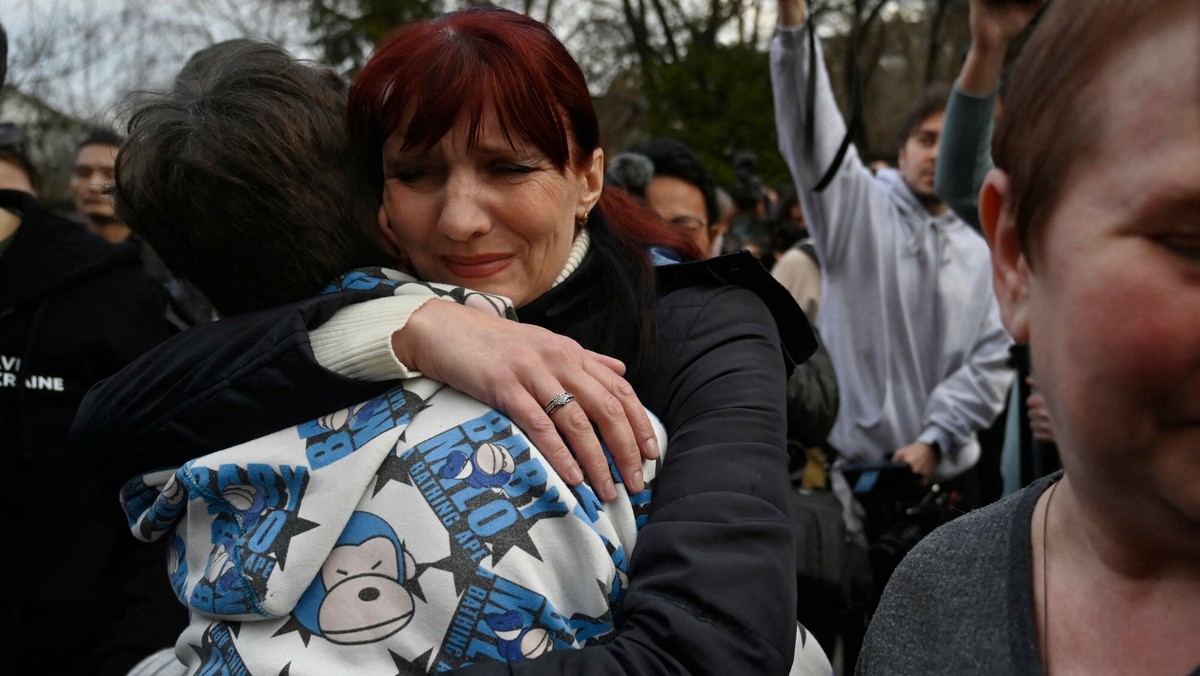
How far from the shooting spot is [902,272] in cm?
354

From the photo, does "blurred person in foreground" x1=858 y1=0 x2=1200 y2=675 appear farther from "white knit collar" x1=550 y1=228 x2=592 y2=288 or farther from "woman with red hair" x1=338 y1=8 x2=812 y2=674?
"white knit collar" x1=550 y1=228 x2=592 y2=288

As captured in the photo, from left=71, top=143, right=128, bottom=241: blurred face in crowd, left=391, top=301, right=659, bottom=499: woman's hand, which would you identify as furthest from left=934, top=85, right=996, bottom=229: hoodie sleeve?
left=71, top=143, right=128, bottom=241: blurred face in crowd

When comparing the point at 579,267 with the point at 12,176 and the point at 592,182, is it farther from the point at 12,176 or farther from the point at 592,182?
the point at 12,176

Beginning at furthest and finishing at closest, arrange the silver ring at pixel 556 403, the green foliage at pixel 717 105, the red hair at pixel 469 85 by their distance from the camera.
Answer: the green foliage at pixel 717 105
the red hair at pixel 469 85
the silver ring at pixel 556 403

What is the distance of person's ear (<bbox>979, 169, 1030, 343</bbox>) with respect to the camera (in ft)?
3.16

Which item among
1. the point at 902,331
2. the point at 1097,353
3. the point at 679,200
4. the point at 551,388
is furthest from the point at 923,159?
the point at 1097,353

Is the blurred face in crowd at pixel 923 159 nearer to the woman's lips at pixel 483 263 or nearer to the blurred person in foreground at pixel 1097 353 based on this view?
the woman's lips at pixel 483 263

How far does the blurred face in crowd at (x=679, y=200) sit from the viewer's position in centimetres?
401

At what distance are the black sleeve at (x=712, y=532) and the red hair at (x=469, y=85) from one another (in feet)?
1.25

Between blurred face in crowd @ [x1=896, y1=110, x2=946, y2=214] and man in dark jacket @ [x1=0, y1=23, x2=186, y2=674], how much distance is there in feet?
8.24

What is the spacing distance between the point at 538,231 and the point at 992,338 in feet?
7.69

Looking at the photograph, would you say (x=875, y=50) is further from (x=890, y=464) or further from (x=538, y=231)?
(x=538, y=231)

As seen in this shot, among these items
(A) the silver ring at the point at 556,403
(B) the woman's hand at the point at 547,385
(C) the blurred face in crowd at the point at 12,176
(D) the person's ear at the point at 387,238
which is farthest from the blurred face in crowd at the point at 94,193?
(A) the silver ring at the point at 556,403

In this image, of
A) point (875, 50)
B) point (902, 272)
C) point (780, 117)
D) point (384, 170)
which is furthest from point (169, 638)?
point (875, 50)
